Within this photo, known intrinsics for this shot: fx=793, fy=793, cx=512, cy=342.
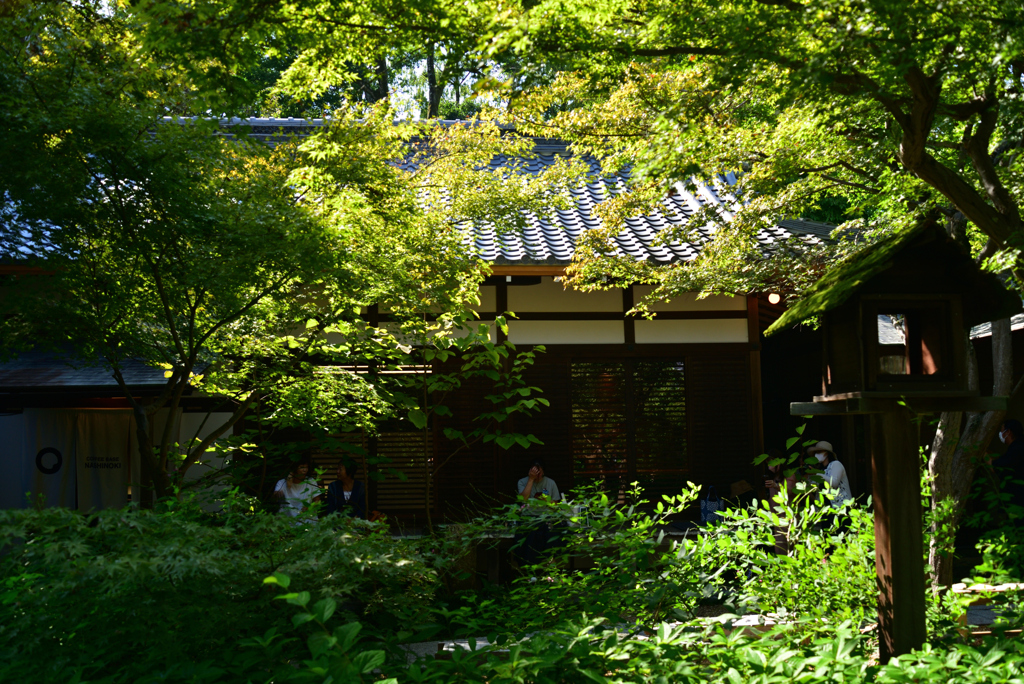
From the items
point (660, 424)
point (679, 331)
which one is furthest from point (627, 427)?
point (679, 331)

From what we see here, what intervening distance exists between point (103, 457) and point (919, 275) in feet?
28.8

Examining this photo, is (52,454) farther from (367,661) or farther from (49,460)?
(367,661)

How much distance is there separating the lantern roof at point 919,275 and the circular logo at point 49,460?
7.99 m

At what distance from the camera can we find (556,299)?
10219 mm

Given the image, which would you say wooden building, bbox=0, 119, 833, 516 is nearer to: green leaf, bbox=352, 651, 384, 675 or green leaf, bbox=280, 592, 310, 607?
green leaf, bbox=352, 651, 384, 675

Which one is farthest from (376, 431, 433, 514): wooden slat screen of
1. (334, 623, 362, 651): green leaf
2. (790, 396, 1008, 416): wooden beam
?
(334, 623, 362, 651): green leaf

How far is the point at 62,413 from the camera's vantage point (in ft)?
28.7

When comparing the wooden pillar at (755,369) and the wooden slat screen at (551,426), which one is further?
the wooden pillar at (755,369)

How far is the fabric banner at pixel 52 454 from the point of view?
837 centimetres

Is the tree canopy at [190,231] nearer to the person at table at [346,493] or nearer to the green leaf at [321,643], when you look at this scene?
the person at table at [346,493]

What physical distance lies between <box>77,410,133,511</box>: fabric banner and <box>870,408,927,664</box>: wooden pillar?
7.95 m

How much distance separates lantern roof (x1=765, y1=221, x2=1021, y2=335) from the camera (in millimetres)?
3779

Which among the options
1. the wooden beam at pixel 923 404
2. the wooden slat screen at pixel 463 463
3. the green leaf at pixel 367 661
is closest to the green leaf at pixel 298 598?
the green leaf at pixel 367 661

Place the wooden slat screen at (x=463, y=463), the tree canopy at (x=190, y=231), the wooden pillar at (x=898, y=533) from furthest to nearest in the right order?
the wooden slat screen at (x=463, y=463)
the tree canopy at (x=190, y=231)
the wooden pillar at (x=898, y=533)
